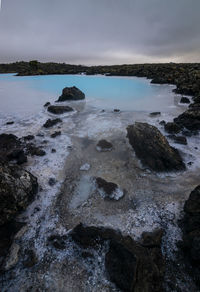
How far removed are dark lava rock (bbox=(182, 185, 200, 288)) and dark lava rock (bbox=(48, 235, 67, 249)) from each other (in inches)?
81.6

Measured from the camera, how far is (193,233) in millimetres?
2727

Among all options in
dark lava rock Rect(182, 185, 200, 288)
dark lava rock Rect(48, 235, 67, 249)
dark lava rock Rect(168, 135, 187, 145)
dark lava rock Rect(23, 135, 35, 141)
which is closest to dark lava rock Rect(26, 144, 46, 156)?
dark lava rock Rect(23, 135, 35, 141)

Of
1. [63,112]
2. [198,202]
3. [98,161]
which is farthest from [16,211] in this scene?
[63,112]

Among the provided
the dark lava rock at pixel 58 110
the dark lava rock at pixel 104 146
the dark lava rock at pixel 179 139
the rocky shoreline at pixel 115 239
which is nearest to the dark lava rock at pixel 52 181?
the rocky shoreline at pixel 115 239

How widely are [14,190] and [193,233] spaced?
3.41 metres

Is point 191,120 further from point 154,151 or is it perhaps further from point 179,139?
point 154,151

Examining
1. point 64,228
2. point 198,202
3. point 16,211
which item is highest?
point 198,202

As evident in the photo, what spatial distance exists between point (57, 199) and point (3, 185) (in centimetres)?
122

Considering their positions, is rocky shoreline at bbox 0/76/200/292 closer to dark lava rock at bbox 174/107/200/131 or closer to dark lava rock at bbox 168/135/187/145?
dark lava rock at bbox 168/135/187/145

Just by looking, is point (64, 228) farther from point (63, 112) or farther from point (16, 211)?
point (63, 112)

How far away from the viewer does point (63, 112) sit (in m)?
10.2

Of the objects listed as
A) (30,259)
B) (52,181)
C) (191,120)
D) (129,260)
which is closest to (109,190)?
(52,181)

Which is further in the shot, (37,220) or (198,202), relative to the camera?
(37,220)

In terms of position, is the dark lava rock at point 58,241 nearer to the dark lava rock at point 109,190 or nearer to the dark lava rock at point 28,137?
the dark lava rock at point 109,190
